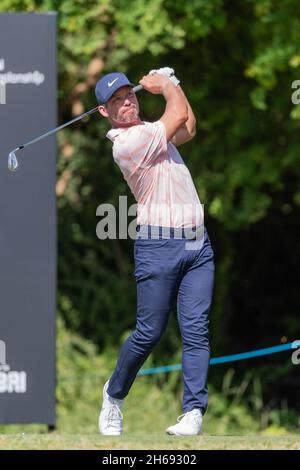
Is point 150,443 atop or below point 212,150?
below

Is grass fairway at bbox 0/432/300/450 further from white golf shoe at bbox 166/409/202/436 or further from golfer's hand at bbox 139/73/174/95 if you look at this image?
golfer's hand at bbox 139/73/174/95

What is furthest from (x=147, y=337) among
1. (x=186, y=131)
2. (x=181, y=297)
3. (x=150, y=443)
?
(x=186, y=131)

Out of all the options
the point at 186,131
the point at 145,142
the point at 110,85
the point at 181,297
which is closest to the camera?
the point at 145,142

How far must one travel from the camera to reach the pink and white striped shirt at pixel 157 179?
263 inches

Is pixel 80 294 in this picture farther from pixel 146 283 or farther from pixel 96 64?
pixel 146 283

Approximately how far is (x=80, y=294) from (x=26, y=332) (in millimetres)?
5867

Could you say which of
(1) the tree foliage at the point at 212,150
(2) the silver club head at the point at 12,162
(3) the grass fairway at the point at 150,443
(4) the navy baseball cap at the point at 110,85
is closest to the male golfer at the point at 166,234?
(4) the navy baseball cap at the point at 110,85

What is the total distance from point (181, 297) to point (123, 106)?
Result: 1115 millimetres

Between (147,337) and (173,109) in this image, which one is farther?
(147,337)

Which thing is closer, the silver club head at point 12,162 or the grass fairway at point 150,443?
the grass fairway at point 150,443

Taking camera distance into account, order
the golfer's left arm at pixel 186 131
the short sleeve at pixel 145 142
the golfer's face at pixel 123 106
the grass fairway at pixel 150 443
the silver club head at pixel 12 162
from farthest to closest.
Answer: the silver club head at pixel 12 162, the golfer's left arm at pixel 186 131, the golfer's face at pixel 123 106, the short sleeve at pixel 145 142, the grass fairway at pixel 150 443

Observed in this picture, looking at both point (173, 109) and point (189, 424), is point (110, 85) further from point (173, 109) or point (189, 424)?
point (189, 424)

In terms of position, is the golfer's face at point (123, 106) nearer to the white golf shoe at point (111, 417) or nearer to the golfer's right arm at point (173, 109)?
the golfer's right arm at point (173, 109)

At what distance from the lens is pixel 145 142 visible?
21.9 ft
